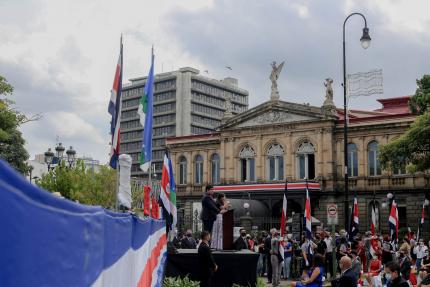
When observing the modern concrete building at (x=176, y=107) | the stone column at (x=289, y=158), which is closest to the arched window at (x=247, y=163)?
the stone column at (x=289, y=158)

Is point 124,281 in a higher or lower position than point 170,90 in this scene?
lower

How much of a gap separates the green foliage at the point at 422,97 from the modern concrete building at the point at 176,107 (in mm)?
67097

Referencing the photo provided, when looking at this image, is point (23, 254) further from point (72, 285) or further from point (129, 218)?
point (129, 218)

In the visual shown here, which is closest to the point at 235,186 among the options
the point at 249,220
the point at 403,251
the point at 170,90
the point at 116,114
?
the point at 249,220

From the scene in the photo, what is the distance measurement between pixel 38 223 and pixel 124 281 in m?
3.20

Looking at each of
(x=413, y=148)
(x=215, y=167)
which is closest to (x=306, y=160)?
(x=215, y=167)

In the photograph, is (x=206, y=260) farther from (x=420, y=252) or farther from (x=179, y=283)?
(x=420, y=252)

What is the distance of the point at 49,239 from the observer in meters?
2.57

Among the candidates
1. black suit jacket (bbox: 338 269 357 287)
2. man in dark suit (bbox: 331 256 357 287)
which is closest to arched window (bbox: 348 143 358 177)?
man in dark suit (bbox: 331 256 357 287)

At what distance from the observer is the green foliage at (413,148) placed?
104 feet

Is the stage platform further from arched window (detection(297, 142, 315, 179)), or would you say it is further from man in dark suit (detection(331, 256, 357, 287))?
arched window (detection(297, 142, 315, 179))

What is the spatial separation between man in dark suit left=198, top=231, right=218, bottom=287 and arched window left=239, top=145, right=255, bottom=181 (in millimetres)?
38337

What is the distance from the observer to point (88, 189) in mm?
48250

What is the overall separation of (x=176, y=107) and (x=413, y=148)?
75804 millimetres
